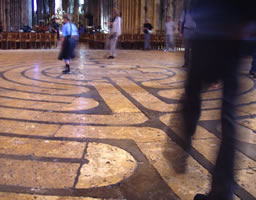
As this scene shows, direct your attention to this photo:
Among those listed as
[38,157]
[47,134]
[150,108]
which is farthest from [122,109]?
[38,157]

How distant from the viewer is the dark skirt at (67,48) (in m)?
7.29

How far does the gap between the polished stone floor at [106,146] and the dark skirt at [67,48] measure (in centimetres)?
232

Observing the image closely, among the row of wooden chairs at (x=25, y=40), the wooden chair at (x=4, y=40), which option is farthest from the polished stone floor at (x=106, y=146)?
the row of wooden chairs at (x=25, y=40)

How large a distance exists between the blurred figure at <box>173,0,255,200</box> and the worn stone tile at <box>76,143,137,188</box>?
61 cm

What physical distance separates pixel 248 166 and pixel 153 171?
2.34 feet

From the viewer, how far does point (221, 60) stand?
1670 millimetres

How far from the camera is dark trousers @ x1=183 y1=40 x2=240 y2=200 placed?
1654 millimetres

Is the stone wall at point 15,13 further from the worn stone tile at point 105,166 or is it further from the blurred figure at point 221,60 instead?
the blurred figure at point 221,60

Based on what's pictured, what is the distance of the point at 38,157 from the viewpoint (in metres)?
2.49

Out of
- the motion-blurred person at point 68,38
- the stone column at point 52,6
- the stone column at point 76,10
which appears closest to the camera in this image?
the motion-blurred person at point 68,38

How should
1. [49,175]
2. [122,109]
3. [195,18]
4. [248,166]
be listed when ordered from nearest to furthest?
[195,18] < [49,175] < [248,166] < [122,109]

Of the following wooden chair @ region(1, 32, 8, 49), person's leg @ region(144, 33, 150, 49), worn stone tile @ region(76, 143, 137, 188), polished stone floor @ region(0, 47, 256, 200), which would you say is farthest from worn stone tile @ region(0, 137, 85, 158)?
person's leg @ region(144, 33, 150, 49)

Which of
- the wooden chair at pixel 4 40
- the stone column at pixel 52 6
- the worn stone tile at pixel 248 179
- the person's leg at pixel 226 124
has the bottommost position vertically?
the worn stone tile at pixel 248 179

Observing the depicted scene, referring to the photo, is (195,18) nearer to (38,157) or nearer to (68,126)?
(38,157)
